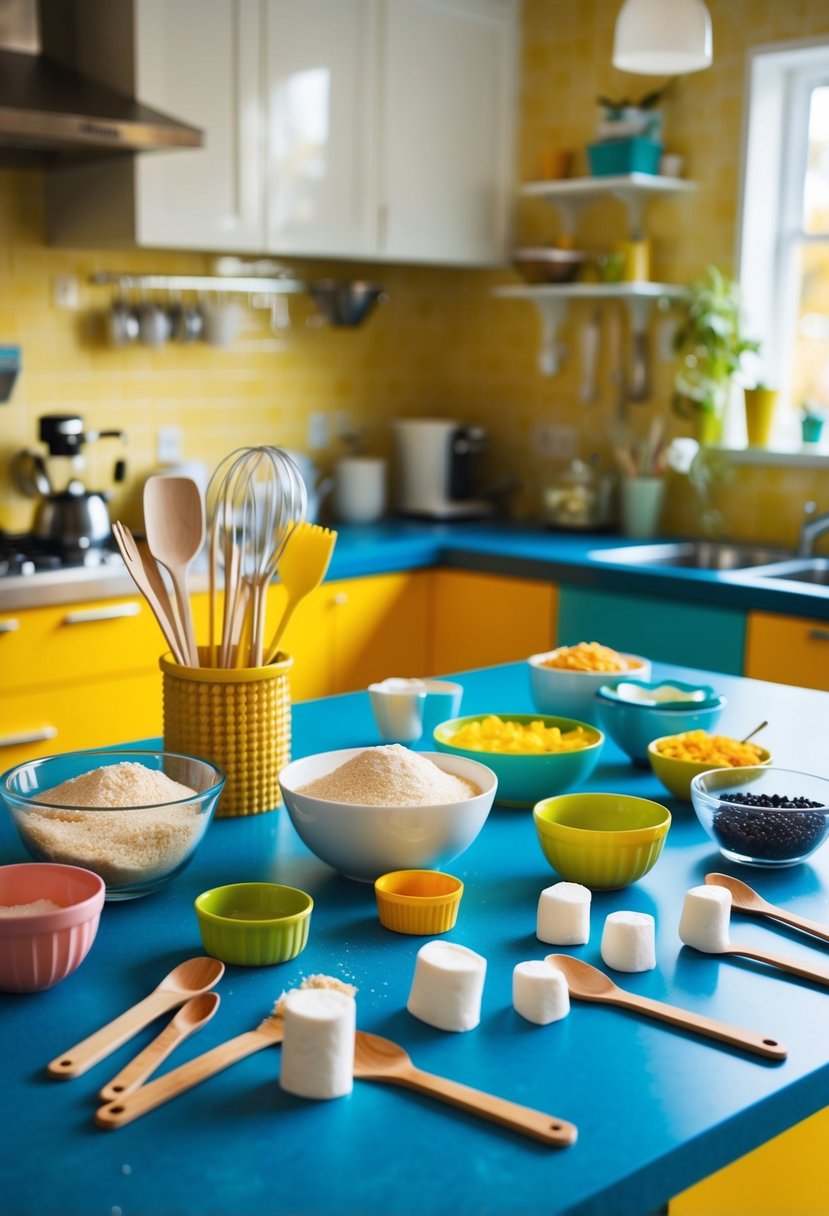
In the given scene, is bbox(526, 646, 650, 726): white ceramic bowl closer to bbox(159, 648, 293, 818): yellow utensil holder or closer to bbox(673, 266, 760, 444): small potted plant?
bbox(159, 648, 293, 818): yellow utensil holder

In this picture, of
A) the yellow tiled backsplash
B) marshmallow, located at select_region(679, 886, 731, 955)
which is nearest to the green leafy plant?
the yellow tiled backsplash

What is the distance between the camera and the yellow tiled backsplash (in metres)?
3.65

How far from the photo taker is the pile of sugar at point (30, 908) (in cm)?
122

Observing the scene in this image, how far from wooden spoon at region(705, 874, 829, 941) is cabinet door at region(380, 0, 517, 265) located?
9.73 feet

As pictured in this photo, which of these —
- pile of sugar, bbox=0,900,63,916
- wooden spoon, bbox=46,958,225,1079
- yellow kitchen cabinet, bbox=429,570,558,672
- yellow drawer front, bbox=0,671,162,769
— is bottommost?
yellow drawer front, bbox=0,671,162,769

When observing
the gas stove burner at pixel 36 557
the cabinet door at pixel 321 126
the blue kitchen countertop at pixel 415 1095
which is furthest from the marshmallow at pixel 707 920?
the cabinet door at pixel 321 126

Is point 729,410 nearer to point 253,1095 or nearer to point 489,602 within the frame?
point 489,602

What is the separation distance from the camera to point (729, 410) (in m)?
4.02

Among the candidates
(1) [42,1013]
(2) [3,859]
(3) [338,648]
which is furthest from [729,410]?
(1) [42,1013]

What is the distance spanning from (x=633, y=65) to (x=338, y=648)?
1739 millimetres

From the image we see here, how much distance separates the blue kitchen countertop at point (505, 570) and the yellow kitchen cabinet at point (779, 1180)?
65.9 inches

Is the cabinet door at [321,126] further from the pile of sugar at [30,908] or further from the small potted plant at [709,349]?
the pile of sugar at [30,908]

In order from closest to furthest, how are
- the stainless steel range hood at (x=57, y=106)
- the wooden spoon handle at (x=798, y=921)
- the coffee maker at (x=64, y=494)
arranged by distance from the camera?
the wooden spoon handle at (x=798, y=921)
the stainless steel range hood at (x=57, y=106)
the coffee maker at (x=64, y=494)

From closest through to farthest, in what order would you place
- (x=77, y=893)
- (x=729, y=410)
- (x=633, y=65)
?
(x=77, y=893) < (x=633, y=65) < (x=729, y=410)
